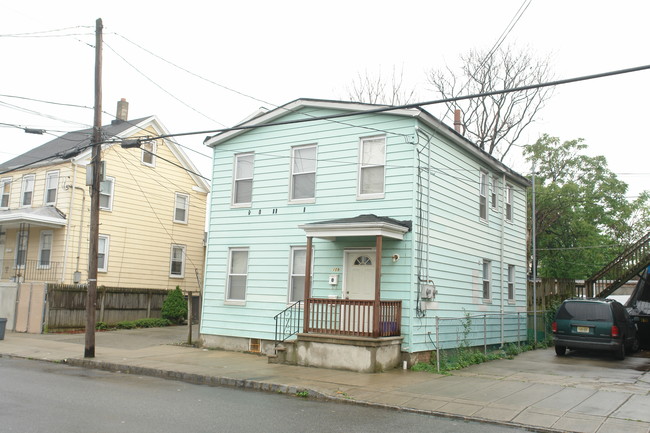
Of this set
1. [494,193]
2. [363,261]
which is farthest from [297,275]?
[494,193]

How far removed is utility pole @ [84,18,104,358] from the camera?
50.0 feet

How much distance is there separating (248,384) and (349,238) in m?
4.99

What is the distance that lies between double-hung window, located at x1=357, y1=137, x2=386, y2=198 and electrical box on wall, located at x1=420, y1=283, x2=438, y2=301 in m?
2.61

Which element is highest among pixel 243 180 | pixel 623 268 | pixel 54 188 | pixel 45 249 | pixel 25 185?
pixel 25 185

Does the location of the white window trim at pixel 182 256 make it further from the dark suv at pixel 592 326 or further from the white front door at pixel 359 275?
the dark suv at pixel 592 326

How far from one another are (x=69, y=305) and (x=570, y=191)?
24.8 meters

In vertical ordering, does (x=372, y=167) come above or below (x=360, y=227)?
above

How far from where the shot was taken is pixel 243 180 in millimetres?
17781

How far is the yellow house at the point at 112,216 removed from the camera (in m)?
24.6

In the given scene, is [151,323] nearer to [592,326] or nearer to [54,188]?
[54,188]

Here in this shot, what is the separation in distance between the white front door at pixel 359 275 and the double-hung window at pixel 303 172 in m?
2.25

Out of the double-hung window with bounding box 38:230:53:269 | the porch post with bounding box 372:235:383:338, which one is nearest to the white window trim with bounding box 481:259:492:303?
the porch post with bounding box 372:235:383:338

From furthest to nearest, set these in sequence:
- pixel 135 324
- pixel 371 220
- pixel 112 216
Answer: pixel 112 216
pixel 135 324
pixel 371 220

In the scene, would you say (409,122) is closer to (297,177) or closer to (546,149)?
(297,177)
